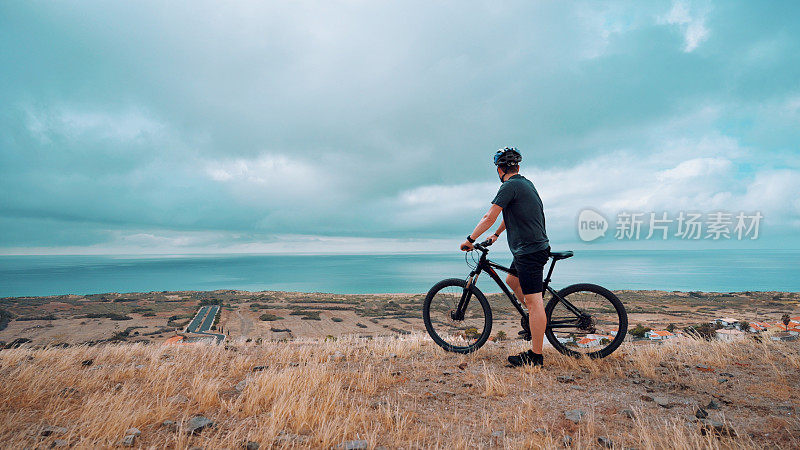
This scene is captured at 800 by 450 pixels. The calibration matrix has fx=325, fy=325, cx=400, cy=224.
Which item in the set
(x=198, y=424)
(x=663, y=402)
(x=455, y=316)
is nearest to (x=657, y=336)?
(x=455, y=316)

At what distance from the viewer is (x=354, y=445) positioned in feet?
8.46

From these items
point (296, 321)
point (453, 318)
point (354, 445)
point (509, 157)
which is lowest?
point (296, 321)

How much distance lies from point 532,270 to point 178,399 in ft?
14.9

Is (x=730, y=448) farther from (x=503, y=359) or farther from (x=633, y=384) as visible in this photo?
(x=503, y=359)

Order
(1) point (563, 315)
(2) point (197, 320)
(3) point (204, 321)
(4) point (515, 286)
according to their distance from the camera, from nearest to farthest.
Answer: (4) point (515, 286) → (1) point (563, 315) → (3) point (204, 321) → (2) point (197, 320)

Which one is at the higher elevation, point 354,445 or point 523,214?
point 523,214

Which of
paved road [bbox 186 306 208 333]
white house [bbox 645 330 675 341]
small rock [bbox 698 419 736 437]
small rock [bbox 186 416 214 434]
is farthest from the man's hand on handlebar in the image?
paved road [bbox 186 306 208 333]

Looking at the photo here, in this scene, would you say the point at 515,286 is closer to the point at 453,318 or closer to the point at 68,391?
the point at 453,318

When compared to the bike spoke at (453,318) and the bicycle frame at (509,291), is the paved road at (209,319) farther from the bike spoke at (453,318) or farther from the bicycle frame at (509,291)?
the bicycle frame at (509,291)

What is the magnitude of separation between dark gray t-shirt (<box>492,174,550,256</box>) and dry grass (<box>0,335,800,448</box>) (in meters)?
1.73

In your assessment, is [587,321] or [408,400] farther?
[587,321]

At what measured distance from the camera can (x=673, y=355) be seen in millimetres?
5371

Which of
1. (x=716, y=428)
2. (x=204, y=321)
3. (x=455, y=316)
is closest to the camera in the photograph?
Answer: (x=716, y=428)

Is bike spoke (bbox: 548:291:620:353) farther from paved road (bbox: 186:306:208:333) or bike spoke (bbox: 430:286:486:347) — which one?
paved road (bbox: 186:306:208:333)
